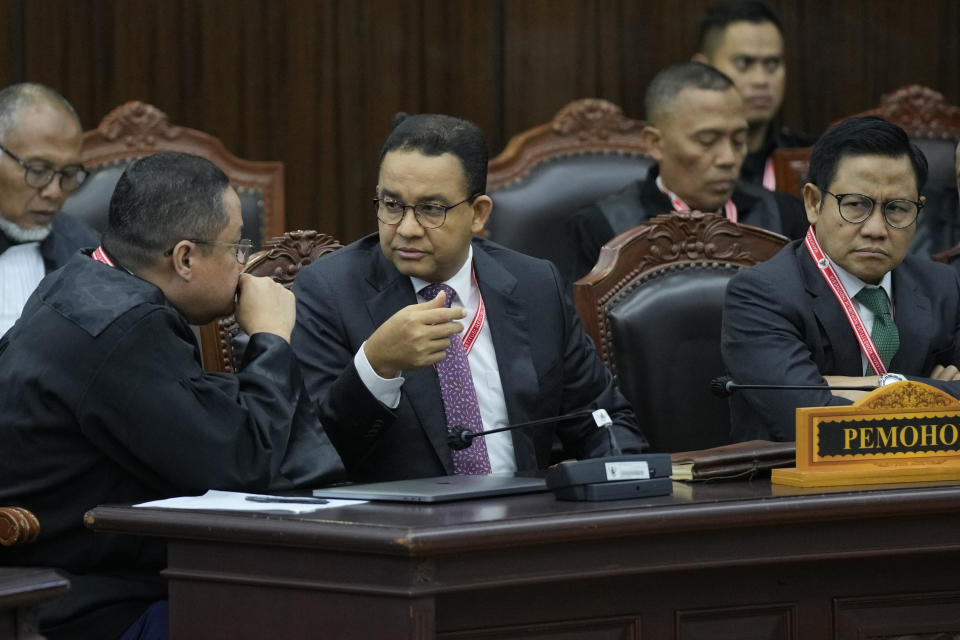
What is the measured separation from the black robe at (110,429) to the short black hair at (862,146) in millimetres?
1370

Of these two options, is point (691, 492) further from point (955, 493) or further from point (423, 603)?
point (423, 603)

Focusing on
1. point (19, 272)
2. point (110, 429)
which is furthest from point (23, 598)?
point (19, 272)

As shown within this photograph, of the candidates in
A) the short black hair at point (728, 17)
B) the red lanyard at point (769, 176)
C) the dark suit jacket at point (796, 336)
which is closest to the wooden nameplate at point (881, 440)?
the dark suit jacket at point (796, 336)

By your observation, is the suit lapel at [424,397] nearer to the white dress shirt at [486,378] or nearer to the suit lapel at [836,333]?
the white dress shirt at [486,378]

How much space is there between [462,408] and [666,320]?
27.4 inches

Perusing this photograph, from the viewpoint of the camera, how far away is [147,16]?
464 cm

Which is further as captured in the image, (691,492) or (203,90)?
(203,90)

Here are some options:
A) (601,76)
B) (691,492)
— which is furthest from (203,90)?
(691,492)

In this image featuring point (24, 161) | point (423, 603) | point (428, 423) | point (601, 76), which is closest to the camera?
point (423, 603)

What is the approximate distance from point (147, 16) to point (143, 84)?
8.3 inches

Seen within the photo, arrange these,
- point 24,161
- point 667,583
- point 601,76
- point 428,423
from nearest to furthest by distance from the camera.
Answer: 1. point 667,583
2. point 428,423
3. point 24,161
4. point 601,76

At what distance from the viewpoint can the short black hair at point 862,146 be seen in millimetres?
3104

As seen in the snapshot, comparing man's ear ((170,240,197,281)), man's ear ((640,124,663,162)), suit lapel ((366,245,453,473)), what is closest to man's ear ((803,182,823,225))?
suit lapel ((366,245,453,473))

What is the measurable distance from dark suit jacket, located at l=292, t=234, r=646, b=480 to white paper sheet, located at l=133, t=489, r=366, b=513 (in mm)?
473
